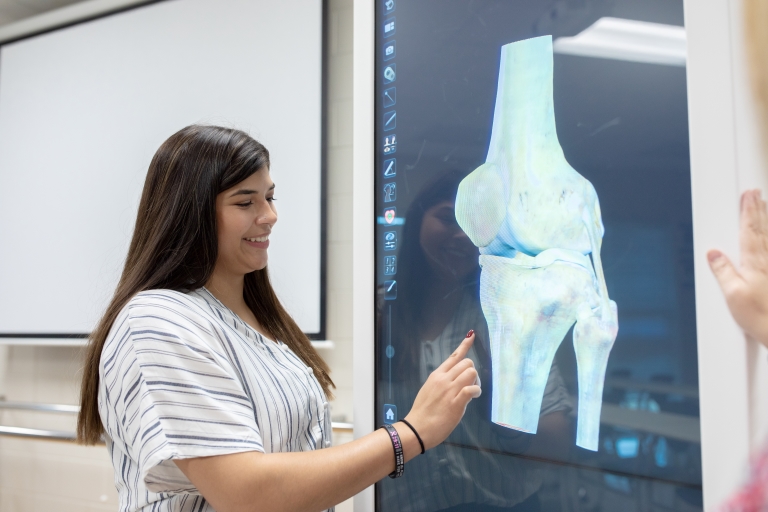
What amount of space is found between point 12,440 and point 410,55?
2.13 meters

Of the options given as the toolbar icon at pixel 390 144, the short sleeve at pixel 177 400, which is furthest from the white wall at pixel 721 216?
the short sleeve at pixel 177 400

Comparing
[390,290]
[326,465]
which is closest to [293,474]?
[326,465]

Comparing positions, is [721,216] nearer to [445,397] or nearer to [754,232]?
[754,232]

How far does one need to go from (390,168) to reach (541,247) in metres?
0.24

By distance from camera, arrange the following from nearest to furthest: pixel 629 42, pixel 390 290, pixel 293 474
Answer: pixel 629 42 < pixel 293 474 < pixel 390 290

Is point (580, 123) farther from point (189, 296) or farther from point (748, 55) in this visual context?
point (189, 296)

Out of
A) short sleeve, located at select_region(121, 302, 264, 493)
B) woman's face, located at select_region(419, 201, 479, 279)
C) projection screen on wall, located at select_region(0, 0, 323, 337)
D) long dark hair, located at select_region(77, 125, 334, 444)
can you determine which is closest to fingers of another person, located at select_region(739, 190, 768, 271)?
woman's face, located at select_region(419, 201, 479, 279)

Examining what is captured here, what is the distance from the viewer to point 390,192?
75 centimetres

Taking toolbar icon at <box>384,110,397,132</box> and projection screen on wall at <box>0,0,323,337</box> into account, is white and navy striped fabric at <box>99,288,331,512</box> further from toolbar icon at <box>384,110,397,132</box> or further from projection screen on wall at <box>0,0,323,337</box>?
projection screen on wall at <box>0,0,323,337</box>

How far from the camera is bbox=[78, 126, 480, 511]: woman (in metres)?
0.65

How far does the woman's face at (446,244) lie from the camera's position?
0.68m

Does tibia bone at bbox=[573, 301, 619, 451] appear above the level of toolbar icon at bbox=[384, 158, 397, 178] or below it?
below

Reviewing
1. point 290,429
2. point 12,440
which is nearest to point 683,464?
point 290,429

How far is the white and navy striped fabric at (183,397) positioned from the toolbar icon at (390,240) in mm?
240
